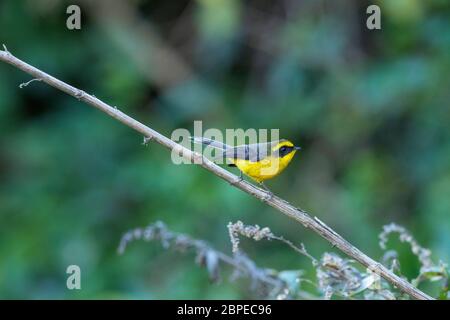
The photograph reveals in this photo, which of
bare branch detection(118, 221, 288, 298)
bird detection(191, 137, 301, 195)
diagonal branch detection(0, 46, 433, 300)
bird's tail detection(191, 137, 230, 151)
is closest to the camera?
diagonal branch detection(0, 46, 433, 300)

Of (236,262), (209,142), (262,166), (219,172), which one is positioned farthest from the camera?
(262,166)

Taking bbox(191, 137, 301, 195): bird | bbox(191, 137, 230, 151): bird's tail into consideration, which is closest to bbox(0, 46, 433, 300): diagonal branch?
bbox(191, 137, 230, 151): bird's tail

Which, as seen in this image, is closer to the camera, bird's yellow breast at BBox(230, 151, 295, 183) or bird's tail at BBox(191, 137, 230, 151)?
bird's tail at BBox(191, 137, 230, 151)

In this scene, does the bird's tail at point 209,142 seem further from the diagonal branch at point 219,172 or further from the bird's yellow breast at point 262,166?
the diagonal branch at point 219,172

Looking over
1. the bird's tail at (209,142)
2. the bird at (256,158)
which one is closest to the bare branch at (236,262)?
the bird's tail at (209,142)

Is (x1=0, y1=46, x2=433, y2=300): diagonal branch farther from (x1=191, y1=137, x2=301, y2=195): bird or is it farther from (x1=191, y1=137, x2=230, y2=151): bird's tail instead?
(x1=191, y1=137, x2=301, y2=195): bird

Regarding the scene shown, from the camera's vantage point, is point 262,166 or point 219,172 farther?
point 262,166

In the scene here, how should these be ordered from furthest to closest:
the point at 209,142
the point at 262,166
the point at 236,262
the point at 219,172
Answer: the point at 262,166 → the point at 209,142 → the point at 236,262 → the point at 219,172

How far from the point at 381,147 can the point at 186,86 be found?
168 cm

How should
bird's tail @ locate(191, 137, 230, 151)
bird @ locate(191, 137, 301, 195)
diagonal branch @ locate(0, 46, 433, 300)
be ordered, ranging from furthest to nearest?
bird @ locate(191, 137, 301, 195) < bird's tail @ locate(191, 137, 230, 151) < diagonal branch @ locate(0, 46, 433, 300)

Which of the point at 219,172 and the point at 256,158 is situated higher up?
the point at 256,158

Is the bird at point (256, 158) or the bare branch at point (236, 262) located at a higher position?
the bird at point (256, 158)

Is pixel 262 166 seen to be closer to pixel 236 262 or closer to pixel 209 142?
pixel 209 142

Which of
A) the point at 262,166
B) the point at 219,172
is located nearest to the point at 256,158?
the point at 262,166
